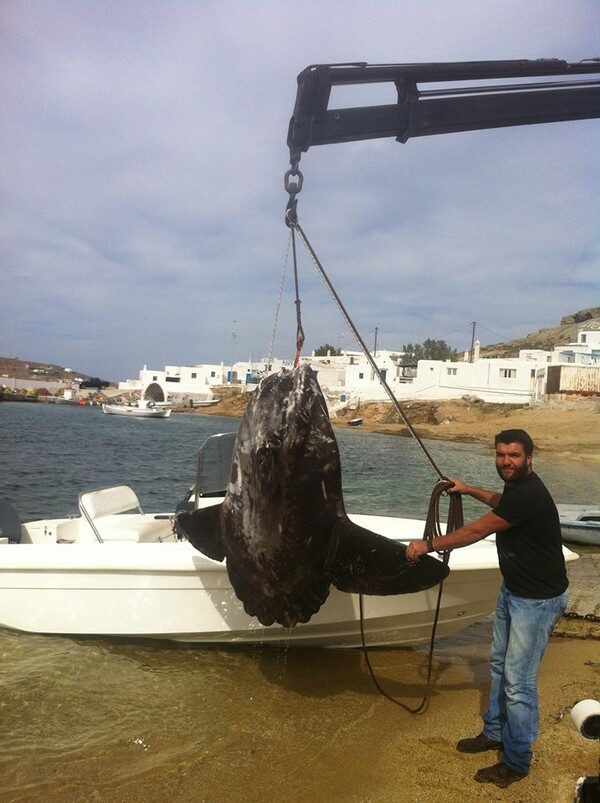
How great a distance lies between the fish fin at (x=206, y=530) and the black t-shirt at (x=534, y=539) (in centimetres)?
165

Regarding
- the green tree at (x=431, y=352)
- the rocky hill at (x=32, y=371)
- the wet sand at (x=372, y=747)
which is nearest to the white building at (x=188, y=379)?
the green tree at (x=431, y=352)

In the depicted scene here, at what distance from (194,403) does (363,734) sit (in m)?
67.7

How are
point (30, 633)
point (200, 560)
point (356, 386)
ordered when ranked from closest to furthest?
point (200, 560), point (30, 633), point (356, 386)

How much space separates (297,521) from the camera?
3.33 m

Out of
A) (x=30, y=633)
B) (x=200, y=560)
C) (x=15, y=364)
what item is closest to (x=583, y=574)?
(x=200, y=560)

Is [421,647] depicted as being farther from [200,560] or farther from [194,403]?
[194,403]

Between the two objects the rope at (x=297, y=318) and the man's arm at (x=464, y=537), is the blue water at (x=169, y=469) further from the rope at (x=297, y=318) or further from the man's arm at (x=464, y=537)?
the man's arm at (x=464, y=537)

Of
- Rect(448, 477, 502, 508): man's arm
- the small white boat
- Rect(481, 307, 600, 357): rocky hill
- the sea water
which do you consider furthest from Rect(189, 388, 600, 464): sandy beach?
Rect(481, 307, 600, 357): rocky hill

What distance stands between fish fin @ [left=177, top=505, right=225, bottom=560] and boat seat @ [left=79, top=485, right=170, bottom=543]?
1576mm

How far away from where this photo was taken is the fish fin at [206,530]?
3.86 meters

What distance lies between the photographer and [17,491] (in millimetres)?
17406

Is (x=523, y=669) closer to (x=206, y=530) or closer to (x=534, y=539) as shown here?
(x=534, y=539)

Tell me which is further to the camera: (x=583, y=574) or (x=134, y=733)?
(x=583, y=574)

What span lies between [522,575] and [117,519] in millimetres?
4406
